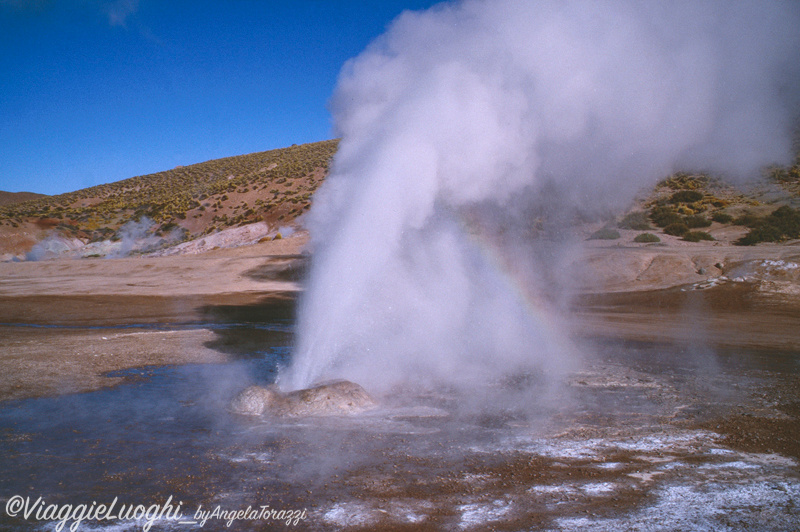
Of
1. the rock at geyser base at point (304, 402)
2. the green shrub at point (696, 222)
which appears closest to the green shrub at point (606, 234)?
the green shrub at point (696, 222)

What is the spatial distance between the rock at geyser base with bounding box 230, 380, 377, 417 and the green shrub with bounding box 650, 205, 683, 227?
1952 cm

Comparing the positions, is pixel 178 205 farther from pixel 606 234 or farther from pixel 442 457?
pixel 442 457

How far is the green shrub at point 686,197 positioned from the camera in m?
24.8

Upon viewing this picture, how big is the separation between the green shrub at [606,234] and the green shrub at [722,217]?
4532 mm

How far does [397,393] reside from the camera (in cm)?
626

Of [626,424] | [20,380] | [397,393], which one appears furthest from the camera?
[20,380]

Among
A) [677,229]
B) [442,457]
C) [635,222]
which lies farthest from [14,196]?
[442,457]

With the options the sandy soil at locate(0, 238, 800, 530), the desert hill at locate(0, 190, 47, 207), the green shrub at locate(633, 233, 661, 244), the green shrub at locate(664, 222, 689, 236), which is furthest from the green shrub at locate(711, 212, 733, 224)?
the desert hill at locate(0, 190, 47, 207)

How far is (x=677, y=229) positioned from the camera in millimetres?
20469

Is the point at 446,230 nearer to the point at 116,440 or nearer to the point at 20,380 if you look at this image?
the point at 116,440

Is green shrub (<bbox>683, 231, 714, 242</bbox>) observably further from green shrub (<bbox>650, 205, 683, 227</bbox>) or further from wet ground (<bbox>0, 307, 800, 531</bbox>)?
wet ground (<bbox>0, 307, 800, 531</bbox>)

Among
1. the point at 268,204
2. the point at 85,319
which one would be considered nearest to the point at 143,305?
the point at 85,319

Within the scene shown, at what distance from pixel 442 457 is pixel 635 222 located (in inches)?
810

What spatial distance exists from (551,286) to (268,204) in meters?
24.6
